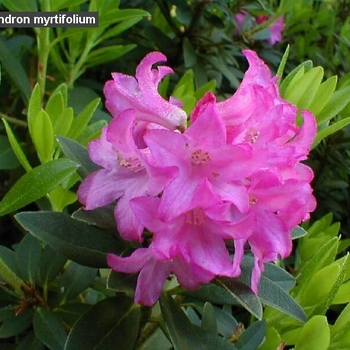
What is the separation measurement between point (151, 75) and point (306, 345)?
49 centimetres

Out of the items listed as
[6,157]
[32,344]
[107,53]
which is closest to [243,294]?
[32,344]

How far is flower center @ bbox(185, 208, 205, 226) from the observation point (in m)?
0.90

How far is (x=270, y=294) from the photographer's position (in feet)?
3.26

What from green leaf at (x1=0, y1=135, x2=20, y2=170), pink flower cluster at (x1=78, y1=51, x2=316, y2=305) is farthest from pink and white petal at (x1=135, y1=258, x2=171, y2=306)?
green leaf at (x1=0, y1=135, x2=20, y2=170)

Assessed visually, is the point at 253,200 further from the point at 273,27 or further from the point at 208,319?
the point at 273,27

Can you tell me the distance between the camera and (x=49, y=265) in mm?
1261

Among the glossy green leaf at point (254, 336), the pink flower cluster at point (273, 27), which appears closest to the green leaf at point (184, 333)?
the glossy green leaf at point (254, 336)

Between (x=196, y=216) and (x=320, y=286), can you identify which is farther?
(x=320, y=286)

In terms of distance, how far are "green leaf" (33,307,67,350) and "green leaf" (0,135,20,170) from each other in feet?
1.29

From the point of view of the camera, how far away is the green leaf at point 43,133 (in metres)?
1.22

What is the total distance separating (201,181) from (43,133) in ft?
1.56

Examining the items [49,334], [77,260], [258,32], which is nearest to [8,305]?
[49,334]

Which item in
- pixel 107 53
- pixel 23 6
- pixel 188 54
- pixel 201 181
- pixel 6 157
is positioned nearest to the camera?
pixel 201 181

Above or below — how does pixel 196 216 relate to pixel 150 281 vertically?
above
